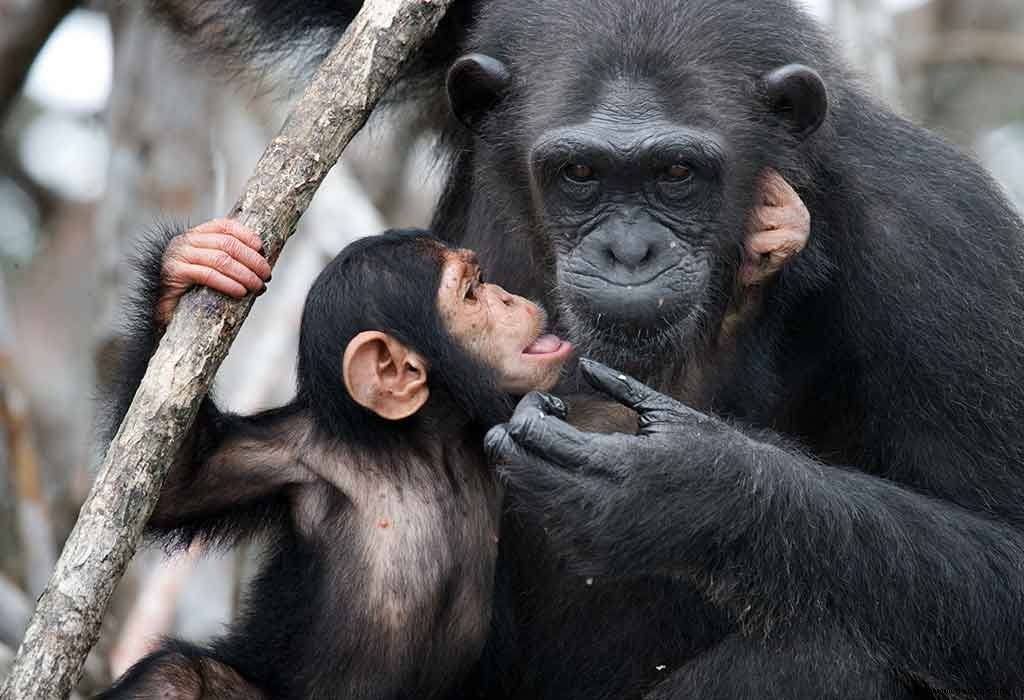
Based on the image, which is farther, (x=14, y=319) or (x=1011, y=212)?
(x=14, y=319)

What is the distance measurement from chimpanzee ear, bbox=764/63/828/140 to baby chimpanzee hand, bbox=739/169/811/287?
0.76 feet

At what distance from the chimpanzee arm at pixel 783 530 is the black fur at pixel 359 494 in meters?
0.53

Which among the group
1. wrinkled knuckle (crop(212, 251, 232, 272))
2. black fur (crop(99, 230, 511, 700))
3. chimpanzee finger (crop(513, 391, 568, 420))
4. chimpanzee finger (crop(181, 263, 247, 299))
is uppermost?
wrinkled knuckle (crop(212, 251, 232, 272))

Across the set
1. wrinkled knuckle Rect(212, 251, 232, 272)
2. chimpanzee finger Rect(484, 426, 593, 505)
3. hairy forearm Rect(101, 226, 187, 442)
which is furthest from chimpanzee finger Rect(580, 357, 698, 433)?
hairy forearm Rect(101, 226, 187, 442)

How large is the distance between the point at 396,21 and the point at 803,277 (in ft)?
6.63

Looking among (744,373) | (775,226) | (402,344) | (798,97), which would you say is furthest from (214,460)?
(798,97)

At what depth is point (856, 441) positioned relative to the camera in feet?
24.7

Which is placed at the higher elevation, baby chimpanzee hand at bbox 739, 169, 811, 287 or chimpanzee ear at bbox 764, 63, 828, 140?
chimpanzee ear at bbox 764, 63, 828, 140

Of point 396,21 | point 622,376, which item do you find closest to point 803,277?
point 622,376

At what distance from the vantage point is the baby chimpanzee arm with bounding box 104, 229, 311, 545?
265 inches

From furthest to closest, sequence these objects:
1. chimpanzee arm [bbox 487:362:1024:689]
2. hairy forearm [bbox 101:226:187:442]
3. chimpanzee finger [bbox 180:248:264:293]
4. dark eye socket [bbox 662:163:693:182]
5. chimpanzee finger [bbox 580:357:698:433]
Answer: dark eye socket [bbox 662:163:693:182] → hairy forearm [bbox 101:226:187:442] → chimpanzee arm [bbox 487:362:1024:689] → chimpanzee finger [bbox 580:357:698:433] → chimpanzee finger [bbox 180:248:264:293]

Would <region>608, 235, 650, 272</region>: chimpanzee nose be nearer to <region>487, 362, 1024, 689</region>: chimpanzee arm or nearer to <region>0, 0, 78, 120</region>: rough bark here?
<region>487, 362, 1024, 689</region>: chimpanzee arm

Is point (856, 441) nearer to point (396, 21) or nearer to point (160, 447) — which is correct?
point (396, 21)

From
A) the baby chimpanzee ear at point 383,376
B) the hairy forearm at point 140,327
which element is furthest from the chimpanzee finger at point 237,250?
the baby chimpanzee ear at point 383,376
